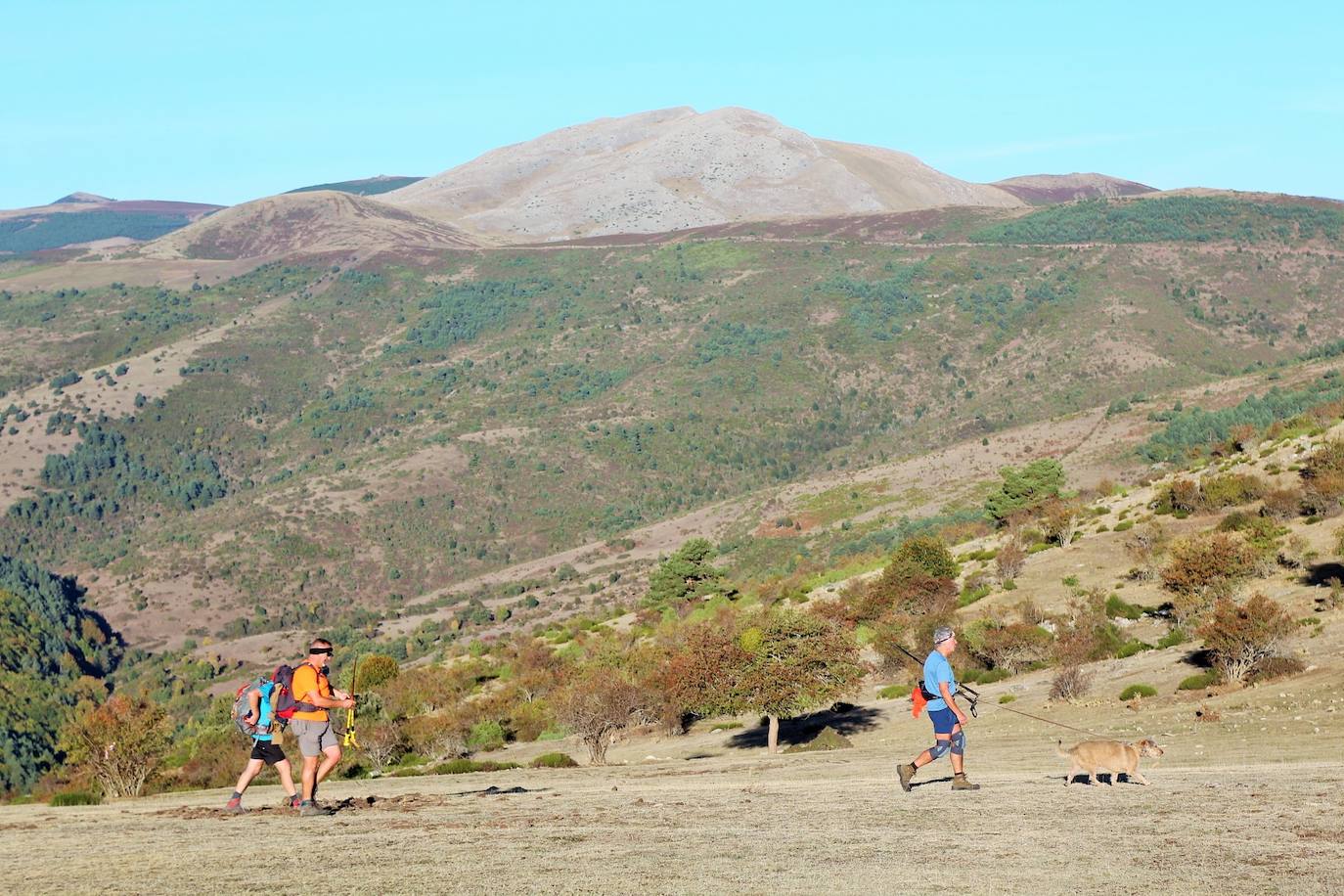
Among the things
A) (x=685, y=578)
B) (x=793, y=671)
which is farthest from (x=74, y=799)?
(x=685, y=578)

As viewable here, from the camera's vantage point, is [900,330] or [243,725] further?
[900,330]

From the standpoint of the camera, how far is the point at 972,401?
15925cm

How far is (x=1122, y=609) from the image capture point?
42562 millimetres

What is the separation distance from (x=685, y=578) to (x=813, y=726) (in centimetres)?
4339

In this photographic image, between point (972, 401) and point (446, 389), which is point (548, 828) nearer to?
point (972, 401)

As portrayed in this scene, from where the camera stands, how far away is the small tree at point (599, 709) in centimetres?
3662

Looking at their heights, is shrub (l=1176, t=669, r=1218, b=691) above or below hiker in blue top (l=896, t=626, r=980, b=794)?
below

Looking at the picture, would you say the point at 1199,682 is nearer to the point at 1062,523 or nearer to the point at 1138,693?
the point at 1138,693

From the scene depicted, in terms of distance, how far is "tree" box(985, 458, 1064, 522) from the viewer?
74.8 metres

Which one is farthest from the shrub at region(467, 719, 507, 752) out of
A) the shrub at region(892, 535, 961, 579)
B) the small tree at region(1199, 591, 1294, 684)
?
the small tree at region(1199, 591, 1294, 684)

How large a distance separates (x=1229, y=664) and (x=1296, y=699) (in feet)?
13.3

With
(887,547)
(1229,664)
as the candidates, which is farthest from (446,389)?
(1229,664)

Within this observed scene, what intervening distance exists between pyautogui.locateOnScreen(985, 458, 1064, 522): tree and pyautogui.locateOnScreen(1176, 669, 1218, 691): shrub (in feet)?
141

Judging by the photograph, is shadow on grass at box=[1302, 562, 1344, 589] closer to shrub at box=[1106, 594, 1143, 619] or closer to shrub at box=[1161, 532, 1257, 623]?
shrub at box=[1161, 532, 1257, 623]
